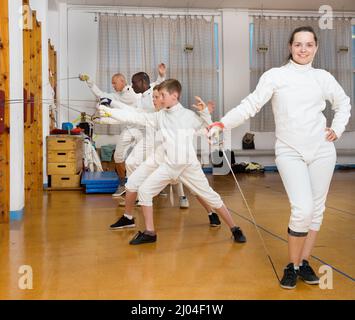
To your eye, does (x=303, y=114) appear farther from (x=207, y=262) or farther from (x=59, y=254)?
(x=59, y=254)

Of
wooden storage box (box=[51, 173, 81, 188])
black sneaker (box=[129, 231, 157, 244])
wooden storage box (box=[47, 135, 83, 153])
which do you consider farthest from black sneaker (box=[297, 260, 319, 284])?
wooden storage box (box=[47, 135, 83, 153])

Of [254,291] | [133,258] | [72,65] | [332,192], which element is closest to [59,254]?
[133,258]

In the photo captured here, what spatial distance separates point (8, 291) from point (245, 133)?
28.3 ft

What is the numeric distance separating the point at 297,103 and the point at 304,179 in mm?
383

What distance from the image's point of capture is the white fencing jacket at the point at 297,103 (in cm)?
240

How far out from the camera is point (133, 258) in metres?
2.94

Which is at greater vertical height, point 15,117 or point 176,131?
point 15,117

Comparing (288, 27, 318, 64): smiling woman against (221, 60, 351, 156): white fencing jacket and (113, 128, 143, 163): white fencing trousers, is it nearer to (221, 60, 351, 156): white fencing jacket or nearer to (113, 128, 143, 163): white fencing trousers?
(221, 60, 351, 156): white fencing jacket

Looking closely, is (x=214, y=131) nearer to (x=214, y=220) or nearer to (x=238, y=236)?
(x=238, y=236)

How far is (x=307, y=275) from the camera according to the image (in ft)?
7.95

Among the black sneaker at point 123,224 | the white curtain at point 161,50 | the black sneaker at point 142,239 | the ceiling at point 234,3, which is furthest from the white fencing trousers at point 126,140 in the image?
the ceiling at point 234,3

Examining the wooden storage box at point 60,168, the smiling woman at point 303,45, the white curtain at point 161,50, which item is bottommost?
the wooden storage box at point 60,168

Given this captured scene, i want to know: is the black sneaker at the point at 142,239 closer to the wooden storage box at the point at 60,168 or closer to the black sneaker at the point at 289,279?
the black sneaker at the point at 289,279

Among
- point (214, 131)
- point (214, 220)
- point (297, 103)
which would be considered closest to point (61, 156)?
point (214, 220)
